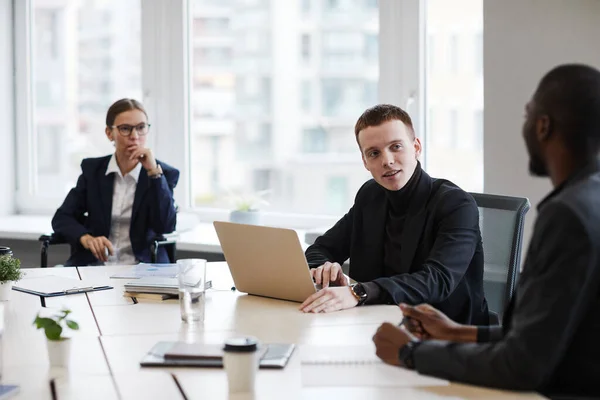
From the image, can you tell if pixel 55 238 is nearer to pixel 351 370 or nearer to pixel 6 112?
pixel 6 112

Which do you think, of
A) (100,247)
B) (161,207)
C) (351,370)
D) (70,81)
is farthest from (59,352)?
(70,81)

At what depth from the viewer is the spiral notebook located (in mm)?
1612

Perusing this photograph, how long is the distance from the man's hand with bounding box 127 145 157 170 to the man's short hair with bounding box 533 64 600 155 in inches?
98.6

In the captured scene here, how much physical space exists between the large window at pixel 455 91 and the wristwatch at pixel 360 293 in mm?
1802

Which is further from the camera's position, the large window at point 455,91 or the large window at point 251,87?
the large window at point 251,87

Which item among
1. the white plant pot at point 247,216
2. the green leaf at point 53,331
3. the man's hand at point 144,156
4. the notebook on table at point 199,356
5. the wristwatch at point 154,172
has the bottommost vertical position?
the notebook on table at point 199,356

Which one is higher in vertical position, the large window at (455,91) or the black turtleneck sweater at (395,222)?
the large window at (455,91)

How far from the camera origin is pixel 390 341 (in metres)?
1.74

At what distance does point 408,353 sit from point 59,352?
0.71 meters

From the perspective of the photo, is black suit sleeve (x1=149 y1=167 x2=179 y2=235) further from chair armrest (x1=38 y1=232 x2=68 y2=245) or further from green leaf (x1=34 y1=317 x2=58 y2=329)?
green leaf (x1=34 y1=317 x2=58 y2=329)

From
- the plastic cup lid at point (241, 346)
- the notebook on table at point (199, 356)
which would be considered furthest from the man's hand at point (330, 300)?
the plastic cup lid at point (241, 346)

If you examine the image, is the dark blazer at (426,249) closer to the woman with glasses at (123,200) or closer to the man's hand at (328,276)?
the man's hand at (328,276)

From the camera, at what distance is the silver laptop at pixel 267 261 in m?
2.27

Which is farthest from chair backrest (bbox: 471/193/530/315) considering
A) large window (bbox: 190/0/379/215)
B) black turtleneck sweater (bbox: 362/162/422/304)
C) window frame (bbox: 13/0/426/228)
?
large window (bbox: 190/0/379/215)
